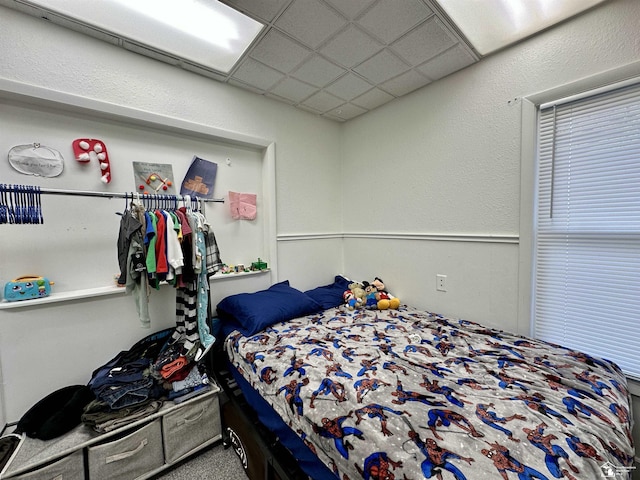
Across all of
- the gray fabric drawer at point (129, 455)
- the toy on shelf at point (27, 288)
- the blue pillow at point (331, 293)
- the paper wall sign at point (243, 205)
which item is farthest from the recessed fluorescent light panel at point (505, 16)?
the gray fabric drawer at point (129, 455)

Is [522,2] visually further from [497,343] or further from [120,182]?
[120,182]

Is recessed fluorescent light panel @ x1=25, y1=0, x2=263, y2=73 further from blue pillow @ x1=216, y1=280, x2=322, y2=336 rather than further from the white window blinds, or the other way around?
the white window blinds

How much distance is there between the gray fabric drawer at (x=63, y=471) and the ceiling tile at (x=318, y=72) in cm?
259

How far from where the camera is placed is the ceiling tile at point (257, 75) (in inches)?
70.9

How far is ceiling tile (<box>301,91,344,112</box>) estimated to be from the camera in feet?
7.33

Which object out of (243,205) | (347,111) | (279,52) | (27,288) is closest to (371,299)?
(243,205)

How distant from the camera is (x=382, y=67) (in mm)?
1821

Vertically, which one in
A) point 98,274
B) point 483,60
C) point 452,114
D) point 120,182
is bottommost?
point 98,274

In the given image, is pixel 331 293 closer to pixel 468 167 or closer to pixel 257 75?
pixel 468 167

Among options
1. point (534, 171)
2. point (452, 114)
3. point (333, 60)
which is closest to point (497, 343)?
point (534, 171)

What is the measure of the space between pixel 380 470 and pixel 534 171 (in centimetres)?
183

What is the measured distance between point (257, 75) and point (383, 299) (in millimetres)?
2102

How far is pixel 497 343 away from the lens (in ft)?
4.82

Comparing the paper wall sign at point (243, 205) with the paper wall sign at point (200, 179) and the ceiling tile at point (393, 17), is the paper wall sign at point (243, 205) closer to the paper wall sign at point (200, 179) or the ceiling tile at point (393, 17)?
the paper wall sign at point (200, 179)
